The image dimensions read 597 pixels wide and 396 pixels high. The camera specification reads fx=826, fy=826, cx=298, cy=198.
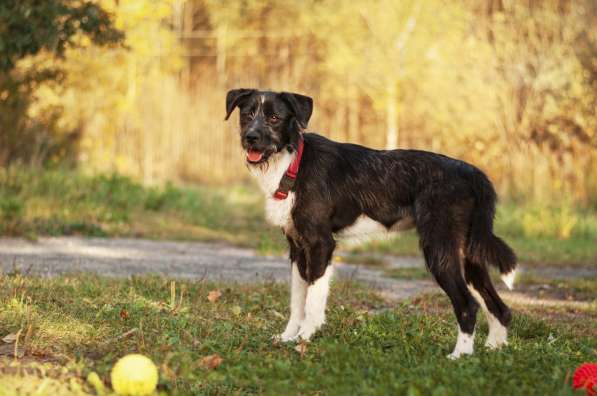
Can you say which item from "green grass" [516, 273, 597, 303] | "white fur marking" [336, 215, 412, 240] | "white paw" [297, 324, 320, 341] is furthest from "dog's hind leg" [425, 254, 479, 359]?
"green grass" [516, 273, 597, 303]

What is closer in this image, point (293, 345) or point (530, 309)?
point (293, 345)

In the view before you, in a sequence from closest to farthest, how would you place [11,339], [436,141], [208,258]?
[11,339] < [208,258] < [436,141]

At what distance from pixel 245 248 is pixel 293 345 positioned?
287 inches

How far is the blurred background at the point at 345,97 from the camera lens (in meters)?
14.5

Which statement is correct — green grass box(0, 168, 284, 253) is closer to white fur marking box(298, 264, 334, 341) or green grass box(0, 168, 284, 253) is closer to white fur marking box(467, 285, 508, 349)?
white fur marking box(298, 264, 334, 341)

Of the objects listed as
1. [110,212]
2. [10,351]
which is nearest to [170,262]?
[110,212]

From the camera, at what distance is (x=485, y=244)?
5.80 m

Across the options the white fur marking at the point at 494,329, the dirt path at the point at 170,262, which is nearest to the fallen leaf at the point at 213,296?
the dirt path at the point at 170,262

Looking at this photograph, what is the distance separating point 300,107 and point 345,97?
18.3 m

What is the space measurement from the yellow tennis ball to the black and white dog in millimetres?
1612

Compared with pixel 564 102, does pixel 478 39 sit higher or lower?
higher

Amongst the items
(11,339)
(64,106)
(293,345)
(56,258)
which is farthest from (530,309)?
(64,106)

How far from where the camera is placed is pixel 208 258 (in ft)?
37.4

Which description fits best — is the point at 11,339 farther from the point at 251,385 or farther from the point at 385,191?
the point at 385,191
